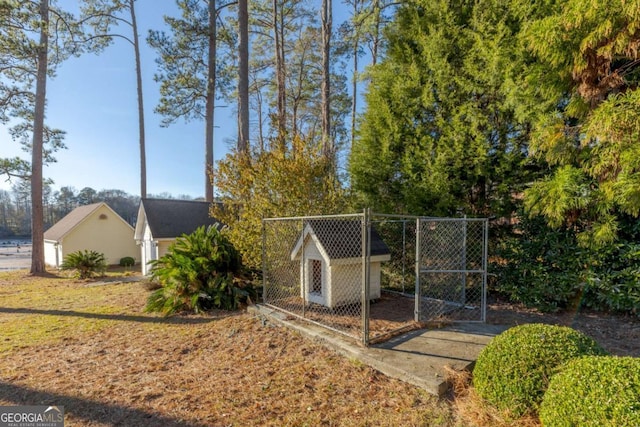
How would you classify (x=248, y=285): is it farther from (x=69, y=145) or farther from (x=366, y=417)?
(x=69, y=145)

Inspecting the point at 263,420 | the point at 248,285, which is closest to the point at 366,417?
the point at 263,420

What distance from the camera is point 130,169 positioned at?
610 inches

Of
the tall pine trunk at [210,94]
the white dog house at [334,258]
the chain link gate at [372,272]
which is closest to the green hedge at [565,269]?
the chain link gate at [372,272]

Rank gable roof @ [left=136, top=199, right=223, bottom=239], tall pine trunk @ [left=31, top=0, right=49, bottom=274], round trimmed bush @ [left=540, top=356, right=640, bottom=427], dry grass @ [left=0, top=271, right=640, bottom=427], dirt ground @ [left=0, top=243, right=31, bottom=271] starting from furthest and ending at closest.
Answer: dirt ground @ [left=0, top=243, right=31, bottom=271]
gable roof @ [left=136, top=199, right=223, bottom=239]
tall pine trunk @ [left=31, top=0, right=49, bottom=274]
dry grass @ [left=0, top=271, right=640, bottom=427]
round trimmed bush @ [left=540, top=356, right=640, bottom=427]

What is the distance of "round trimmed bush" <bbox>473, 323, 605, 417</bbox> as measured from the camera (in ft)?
7.38

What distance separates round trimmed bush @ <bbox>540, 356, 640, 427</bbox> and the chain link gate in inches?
76.5

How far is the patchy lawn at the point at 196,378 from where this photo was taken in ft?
8.29

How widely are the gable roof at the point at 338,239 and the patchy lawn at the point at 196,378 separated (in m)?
1.39

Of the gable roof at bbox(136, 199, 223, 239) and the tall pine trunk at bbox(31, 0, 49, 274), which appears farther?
the gable roof at bbox(136, 199, 223, 239)

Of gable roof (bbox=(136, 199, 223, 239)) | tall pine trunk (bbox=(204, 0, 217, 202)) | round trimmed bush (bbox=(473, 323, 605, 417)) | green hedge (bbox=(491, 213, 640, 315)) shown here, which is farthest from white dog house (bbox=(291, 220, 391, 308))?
gable roof (bbox=(136, 199, 223, 239))

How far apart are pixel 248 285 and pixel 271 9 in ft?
37.8

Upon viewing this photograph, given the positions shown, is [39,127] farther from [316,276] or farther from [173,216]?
[316,276]

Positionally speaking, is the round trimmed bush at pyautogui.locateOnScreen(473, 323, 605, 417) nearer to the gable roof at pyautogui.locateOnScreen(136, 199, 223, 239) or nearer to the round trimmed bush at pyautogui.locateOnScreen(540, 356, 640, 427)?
the round trimmed bush at pyautogui.locateOnScreen(540, 356, 640, 427)

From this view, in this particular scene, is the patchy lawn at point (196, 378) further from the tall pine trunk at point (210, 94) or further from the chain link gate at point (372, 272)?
the tall pine trunk at point (210, 94)
